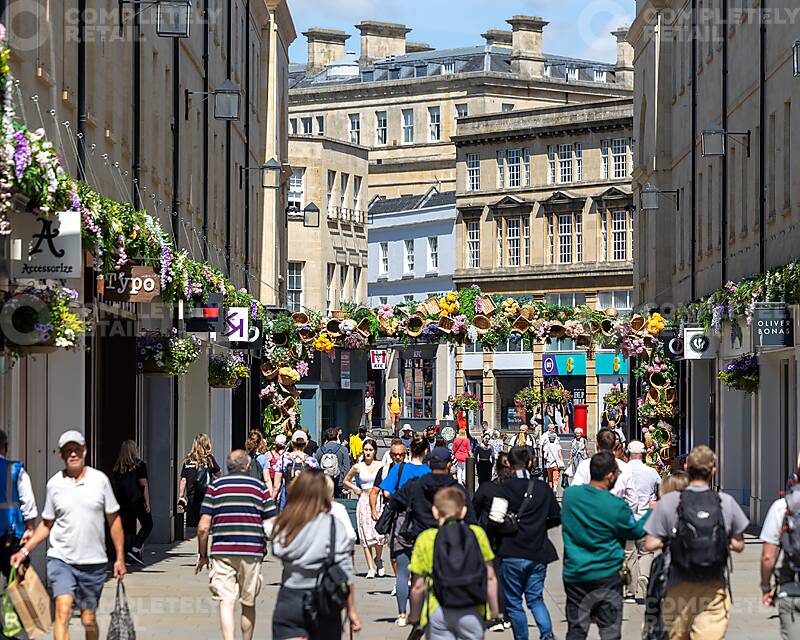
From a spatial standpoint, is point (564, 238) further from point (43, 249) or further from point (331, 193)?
point (43, 249)

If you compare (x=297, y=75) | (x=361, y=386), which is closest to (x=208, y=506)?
(x=361, y=386)

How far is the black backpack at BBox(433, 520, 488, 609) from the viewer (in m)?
11.7

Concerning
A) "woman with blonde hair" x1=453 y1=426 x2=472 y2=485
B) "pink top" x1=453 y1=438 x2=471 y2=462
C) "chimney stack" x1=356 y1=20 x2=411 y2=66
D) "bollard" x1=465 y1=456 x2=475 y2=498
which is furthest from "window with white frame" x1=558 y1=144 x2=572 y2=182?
"bollard" x1=465 y1=456 x2=475 y2=498

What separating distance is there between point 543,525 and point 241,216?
94.7 ft

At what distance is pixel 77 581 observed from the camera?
13852 millimetres

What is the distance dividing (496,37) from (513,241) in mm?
30493

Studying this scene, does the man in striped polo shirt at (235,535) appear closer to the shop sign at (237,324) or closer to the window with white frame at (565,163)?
the shop sign at (237,324)

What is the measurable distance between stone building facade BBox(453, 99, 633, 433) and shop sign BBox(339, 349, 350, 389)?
28.4 metres

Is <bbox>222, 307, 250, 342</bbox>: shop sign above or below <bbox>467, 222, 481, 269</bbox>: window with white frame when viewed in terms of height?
below

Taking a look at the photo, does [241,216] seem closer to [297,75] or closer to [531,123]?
A: [531,123]

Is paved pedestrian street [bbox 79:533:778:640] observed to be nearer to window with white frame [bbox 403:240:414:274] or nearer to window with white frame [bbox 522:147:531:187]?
window with white frame [bbox 522:147:531:187]

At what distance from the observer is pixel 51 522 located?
13.7 metres

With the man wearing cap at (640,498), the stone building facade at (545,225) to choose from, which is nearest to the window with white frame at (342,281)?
the stone building facade at (545,225)

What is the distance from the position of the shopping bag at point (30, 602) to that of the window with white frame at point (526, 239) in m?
75.6
